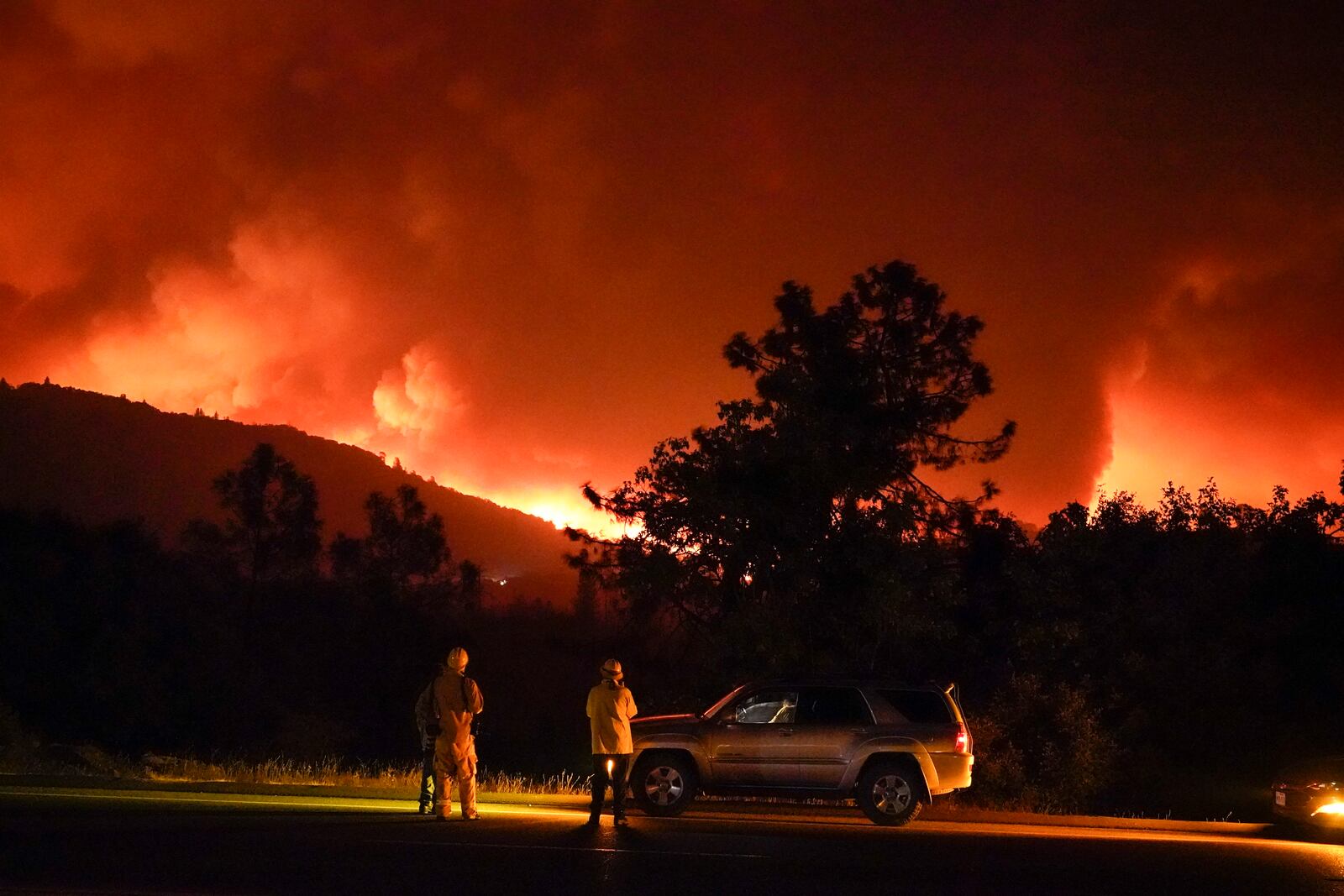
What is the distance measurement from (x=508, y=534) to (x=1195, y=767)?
15632 cm

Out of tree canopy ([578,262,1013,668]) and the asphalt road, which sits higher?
tree canopy ([578,262,1013,668])

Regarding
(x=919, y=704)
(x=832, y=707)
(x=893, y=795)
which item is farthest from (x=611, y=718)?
(x=919, y=704)

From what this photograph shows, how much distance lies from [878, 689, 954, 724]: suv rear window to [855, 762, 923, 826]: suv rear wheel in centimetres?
70

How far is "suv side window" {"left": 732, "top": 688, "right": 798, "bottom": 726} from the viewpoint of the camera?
17578 mm

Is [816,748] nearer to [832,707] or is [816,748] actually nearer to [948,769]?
[832,707]

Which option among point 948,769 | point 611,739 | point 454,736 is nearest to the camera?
point 454,736

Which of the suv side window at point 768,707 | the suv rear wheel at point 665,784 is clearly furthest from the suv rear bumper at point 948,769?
the suv rear wheel at point 665,784

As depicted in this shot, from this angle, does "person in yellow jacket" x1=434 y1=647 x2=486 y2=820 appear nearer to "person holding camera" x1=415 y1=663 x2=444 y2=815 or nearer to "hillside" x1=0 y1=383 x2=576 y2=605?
"person holding camera" x1=415 y1=663 x2=444 y2=815

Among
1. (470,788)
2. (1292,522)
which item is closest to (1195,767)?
(1292,522)

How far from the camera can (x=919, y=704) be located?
57.4ft

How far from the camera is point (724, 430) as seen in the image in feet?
103

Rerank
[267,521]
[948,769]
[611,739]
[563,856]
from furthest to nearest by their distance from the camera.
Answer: [267,521], [948,769], [611,739], [563,856]

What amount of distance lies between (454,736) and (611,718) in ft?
5.95

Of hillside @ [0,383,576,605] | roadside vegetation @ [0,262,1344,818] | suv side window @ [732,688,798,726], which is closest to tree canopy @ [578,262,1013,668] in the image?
roadside vegetation @ [0,262,1344,818]
